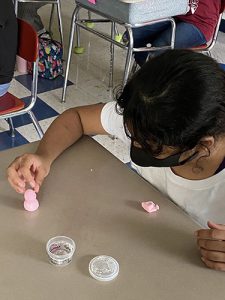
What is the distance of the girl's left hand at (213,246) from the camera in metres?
0.93

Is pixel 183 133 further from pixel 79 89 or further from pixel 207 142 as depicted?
pixel 79 89

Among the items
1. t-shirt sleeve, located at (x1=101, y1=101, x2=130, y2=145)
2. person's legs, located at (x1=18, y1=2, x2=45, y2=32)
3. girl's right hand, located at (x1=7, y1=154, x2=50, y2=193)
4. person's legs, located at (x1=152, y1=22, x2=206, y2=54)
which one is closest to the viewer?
girl's right hand, located at (x1=7, y1=154, x2=50, y2=193)

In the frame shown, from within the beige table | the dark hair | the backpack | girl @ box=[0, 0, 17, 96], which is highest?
the dark hair

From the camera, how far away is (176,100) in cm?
90

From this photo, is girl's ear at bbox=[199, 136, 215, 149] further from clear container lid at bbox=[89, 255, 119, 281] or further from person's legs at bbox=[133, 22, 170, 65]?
person's legs at bbox=[133, 22, 170, 65]

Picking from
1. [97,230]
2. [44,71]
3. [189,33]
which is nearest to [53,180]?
[97,230]

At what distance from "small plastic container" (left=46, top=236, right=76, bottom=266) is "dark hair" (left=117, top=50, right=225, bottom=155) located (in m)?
0.25

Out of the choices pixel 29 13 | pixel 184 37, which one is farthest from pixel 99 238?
pixel 29 13

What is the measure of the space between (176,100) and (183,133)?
7cm

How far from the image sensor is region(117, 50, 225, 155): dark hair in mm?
907

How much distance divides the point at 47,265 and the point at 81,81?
8.51 feet

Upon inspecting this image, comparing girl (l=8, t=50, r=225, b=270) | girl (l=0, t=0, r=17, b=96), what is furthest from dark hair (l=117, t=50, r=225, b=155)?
girl (l=0, t=0, r=17, b=96)

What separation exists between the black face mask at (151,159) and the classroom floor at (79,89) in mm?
1450

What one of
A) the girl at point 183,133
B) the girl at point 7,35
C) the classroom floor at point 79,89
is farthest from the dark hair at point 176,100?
the classroom floor at point 79,89
